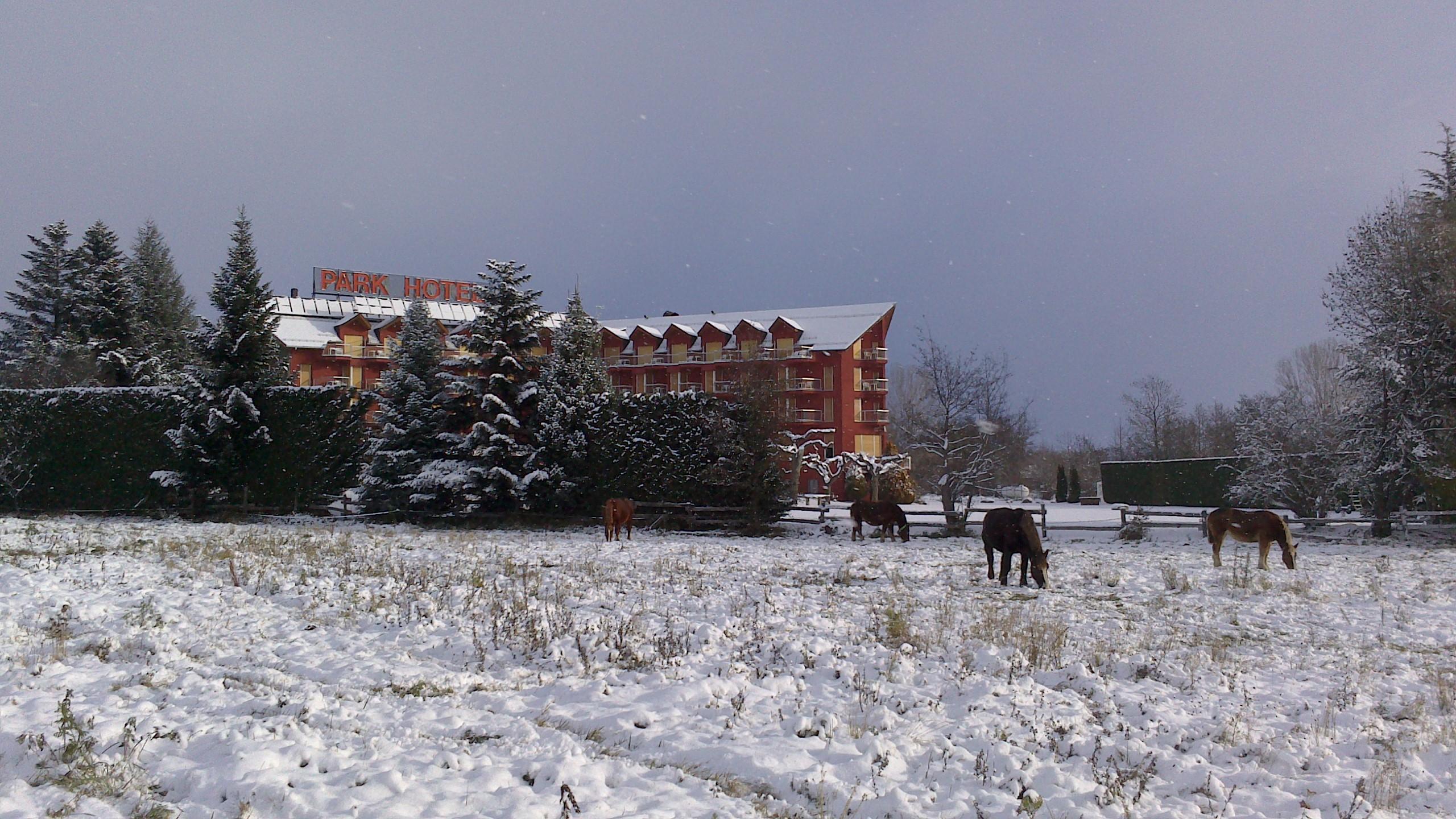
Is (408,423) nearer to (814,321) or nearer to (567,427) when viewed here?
(567,427)

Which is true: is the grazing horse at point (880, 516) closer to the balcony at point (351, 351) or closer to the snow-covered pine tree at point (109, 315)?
the snow-covered pine tree at point (109, 315)

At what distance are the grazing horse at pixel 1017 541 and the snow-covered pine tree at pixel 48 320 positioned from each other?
3710cm

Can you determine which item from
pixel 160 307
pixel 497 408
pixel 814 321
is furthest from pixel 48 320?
pixel 814 321

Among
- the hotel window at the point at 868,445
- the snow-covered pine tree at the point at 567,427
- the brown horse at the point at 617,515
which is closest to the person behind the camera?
the brown horse at the point at 617,515

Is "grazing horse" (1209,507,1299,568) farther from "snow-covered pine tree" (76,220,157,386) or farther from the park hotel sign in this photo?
the park hotel sign

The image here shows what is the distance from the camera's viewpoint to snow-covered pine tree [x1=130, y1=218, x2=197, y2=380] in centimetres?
3816

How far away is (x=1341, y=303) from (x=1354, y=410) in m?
3.51

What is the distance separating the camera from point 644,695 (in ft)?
25.1

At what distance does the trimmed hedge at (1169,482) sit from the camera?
43719 mm

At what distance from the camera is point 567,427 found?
2933cm

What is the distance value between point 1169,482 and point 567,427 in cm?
3524

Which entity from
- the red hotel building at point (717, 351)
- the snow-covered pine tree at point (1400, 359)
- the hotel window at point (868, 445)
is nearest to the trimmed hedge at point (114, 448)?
the red hotel building at point (717, 351)

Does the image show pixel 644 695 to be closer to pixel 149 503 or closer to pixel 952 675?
pixel 952 675

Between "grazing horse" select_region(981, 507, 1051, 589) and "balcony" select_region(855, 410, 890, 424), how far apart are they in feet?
149
